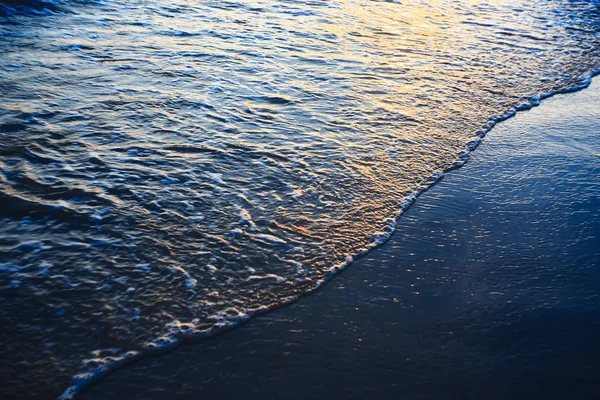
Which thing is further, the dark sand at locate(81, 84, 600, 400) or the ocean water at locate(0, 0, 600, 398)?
the ocean water at locate(0, 0, 600, 398)

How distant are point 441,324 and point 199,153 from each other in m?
2.61

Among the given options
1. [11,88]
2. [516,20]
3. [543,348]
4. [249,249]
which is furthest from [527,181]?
[516,20]

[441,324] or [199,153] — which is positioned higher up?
[199,153]

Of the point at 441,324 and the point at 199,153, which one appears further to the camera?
the point at 199,153

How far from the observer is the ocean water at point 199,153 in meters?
3.00

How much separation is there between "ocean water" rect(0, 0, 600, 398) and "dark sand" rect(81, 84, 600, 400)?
0.59ft

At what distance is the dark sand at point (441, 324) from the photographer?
2631mm

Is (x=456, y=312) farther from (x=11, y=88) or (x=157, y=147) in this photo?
(x=11, y=88)

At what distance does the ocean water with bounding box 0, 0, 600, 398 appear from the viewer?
9.84 feet

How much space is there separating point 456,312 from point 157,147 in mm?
2927

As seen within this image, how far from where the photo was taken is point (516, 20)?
11.0 meters

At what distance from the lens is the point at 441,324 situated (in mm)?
3062

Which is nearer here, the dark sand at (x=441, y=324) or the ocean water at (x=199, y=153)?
the dark sand at (x=441, y=324)

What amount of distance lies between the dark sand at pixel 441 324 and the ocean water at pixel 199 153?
0.18 m
